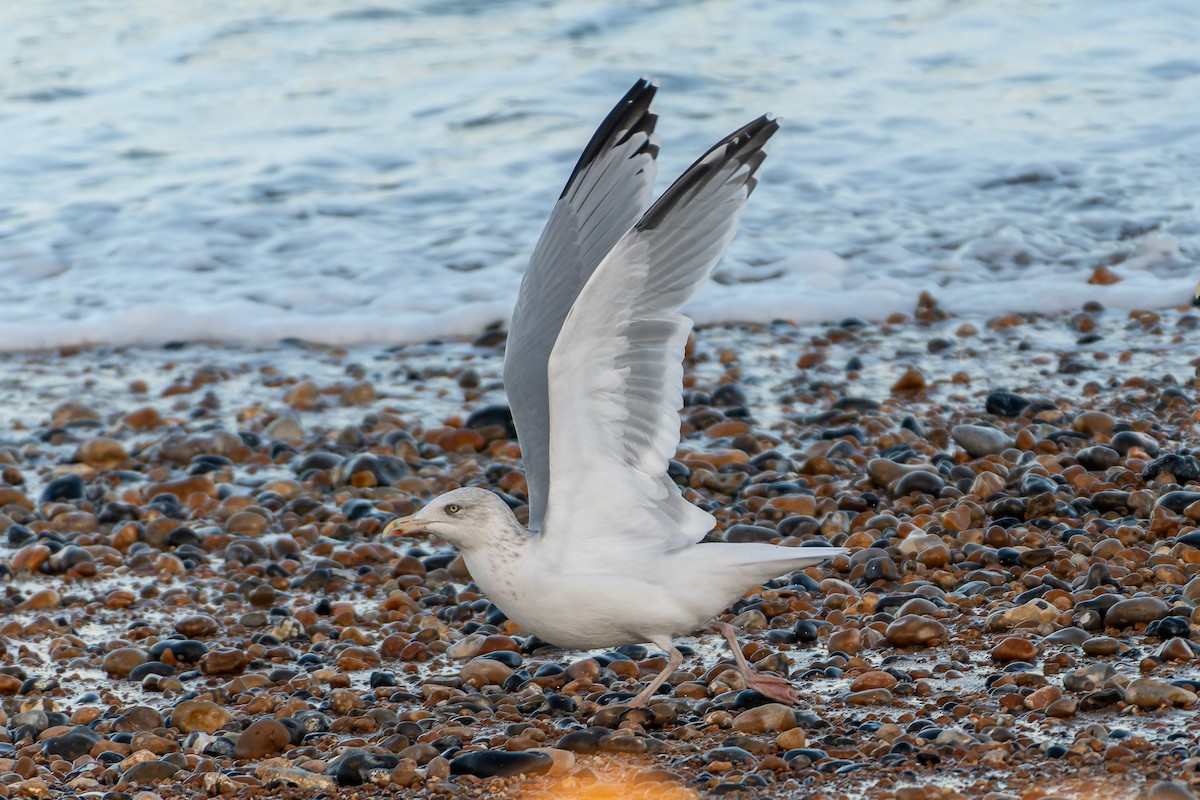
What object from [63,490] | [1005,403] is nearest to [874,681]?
[1005,403]

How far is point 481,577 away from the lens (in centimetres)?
440

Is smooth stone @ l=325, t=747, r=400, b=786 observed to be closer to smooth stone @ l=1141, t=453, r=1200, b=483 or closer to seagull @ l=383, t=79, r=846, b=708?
seagull @ l=383, t=79, r=846, b=708

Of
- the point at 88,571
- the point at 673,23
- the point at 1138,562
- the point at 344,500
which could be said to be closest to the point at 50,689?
the point at 88,571

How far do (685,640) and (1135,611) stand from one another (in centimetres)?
158

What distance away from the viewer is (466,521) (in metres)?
4.40

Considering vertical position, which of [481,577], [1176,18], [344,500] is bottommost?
[344,500]

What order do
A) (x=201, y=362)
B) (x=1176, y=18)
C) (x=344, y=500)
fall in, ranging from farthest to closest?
(x=1176, y=18)
(x=201, y=362)
(x=344, y=500)

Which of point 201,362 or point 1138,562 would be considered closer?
point 1138,562

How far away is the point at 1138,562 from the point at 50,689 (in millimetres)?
4025

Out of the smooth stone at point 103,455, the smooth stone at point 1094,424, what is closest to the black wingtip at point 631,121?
the smooth stone at point 1094,424

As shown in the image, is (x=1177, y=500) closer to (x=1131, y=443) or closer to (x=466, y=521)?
(x=1131, y=443)

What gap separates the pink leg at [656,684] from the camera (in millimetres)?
4324

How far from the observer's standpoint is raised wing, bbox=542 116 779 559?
3990mm

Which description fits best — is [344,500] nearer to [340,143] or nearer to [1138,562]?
[1138,562]
